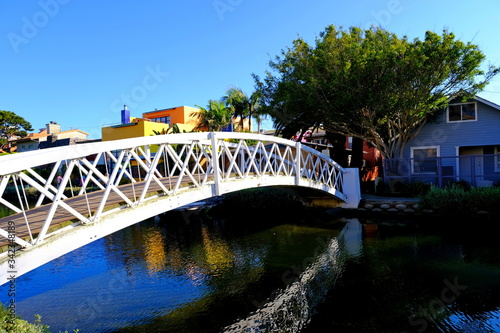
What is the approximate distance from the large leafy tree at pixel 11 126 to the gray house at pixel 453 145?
55.2 m

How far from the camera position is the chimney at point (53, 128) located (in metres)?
51.2

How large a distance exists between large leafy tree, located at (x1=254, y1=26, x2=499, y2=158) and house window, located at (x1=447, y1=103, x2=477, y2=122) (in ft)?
7.52

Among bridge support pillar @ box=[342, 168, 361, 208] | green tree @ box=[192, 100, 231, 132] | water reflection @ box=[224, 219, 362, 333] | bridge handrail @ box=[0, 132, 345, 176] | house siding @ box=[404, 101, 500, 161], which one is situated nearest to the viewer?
bridge handrail @ box=[0, 132, 345, 176]

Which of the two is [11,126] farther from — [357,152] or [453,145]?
Result: [453,145]

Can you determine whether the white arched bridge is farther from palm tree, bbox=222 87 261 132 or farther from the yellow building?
palm tree, bbox=222 87 261 132

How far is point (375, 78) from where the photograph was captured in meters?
17.2

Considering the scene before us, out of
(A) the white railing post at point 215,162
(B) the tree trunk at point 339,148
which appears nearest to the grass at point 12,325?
(A) the white railing post at point 215,162

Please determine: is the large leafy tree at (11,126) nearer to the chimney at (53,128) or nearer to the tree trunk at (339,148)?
the chimney at (53,128)

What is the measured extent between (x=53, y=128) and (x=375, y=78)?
5087 cm

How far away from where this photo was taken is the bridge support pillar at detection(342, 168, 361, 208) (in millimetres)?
18734

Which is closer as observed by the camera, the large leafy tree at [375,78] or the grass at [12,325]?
the grass at [12,325]

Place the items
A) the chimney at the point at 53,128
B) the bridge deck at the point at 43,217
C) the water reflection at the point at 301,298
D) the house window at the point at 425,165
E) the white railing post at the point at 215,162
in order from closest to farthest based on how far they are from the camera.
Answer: the bridge deck at the point at 43,217 → the water reflection at the point at 301,298 → the white railing post at the point at 215,162 → the house window at the point at 425,165 → the chimney at the point at 53,128

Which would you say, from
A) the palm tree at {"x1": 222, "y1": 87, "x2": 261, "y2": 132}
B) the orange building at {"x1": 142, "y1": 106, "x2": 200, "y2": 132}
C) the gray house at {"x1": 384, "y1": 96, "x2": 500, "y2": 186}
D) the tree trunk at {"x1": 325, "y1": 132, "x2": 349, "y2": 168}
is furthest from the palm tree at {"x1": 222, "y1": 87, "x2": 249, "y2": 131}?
the gray house at {"x1": 384, "y1": 96, "x2": 500, "y2": 186}

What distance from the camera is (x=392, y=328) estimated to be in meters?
6.39
